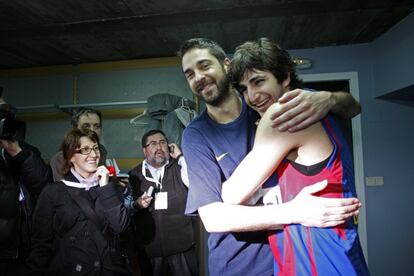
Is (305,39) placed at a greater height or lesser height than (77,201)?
greater

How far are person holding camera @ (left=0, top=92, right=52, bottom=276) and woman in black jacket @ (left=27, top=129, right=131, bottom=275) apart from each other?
273 mm

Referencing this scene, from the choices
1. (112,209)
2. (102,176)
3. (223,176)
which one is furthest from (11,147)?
(223,176)

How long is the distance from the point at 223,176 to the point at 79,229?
1009mm

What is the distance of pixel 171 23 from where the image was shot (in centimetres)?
252

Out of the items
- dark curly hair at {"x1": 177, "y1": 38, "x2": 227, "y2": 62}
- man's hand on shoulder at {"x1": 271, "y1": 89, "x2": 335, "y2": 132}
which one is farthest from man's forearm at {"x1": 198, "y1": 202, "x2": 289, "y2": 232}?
dark curly hair at {"x1": 177, "y1": 38, "x2": 227, "y2": 62}

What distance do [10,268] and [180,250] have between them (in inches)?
43.6

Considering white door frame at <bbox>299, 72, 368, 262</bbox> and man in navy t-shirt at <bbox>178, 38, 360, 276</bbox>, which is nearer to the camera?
man in navy t-shirt at <bbox>178, 38, 360, 276</bbox>

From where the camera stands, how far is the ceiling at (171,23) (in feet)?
7.55

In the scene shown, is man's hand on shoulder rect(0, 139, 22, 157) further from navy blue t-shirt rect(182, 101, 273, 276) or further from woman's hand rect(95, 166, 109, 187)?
navy blue t-shirt rect(182, 101, 273, 276)

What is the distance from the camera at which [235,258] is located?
0.98 m

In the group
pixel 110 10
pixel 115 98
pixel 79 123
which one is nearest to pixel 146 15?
pixel 110 10

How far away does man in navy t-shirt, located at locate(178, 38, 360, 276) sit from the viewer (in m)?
0.77

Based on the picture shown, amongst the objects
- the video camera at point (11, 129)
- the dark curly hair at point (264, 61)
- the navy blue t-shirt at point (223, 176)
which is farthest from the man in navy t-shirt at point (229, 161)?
the video camera at point (11, 129)

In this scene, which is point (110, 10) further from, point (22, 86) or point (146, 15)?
point (22, 86)
